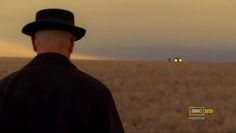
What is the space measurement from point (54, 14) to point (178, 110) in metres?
22.6

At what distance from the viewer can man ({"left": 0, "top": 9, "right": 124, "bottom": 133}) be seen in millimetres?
3873

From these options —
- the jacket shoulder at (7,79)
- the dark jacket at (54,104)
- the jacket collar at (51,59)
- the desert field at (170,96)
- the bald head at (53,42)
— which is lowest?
the desert field at (170,96)

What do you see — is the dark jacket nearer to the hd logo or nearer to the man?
the man

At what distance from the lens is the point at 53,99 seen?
3.89 metres

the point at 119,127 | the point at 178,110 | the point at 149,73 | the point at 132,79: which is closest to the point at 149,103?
the point at 178,110

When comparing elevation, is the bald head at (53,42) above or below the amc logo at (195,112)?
above

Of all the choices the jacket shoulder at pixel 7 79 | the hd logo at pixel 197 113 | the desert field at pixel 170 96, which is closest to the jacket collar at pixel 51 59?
the jacket shoulder at pixel 7 79

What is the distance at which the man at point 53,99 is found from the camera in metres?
3.87

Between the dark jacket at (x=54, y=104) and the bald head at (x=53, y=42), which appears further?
the bald head at (x=53, y=42)

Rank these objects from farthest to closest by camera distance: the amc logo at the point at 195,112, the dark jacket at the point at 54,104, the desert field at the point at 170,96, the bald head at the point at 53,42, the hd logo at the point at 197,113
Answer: the amc logo at the point at 195,112 → the hd logo at the point at 197,113 → the desert field at the point at 170,96 → the bald head at the point at 53,42 → the dark jacket at the point at 54,104

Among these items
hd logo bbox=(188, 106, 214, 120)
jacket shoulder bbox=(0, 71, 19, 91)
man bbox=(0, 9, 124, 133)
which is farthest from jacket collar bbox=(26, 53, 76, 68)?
hd logo bbox=(188, 106, 214, 120)

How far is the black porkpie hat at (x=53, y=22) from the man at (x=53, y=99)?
0.02 m

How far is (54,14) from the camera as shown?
162 inches

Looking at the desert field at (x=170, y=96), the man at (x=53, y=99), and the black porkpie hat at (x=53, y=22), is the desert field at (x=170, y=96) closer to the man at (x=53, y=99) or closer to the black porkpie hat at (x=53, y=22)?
the black porkpie hat at (x=53, y=22)
